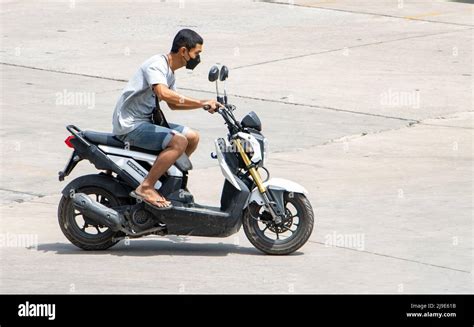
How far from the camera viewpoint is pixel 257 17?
841 inches

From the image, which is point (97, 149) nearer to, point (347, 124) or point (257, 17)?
point (347, 124)

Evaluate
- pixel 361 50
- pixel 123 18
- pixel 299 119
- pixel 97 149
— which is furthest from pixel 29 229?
pixel 123 18

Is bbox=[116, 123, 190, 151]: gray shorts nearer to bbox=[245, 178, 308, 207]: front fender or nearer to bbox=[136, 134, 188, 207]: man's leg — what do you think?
bbox=[136, 134, 188, 207]: man's leg

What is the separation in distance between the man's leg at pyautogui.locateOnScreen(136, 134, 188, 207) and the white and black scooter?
0.10 metres

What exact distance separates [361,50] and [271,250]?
376 inches

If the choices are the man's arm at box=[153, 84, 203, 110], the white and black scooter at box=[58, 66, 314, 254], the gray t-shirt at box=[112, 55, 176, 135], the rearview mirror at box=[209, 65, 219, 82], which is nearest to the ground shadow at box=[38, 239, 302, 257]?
the white and black scooter at box=[58, 66, 314, 254]

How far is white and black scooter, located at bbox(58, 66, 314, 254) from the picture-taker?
9.66 m

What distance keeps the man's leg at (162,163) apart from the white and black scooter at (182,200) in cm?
10

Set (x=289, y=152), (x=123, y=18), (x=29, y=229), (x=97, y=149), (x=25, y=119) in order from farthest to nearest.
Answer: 1. (x=123, y=18)
2. (x=25, y=119)
3. (x=289, y=152)
4. (x=29, y=229)
5. (x=97, y=149)

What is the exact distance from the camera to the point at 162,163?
31.2 ft

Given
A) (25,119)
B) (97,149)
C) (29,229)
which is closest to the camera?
(97,149)
